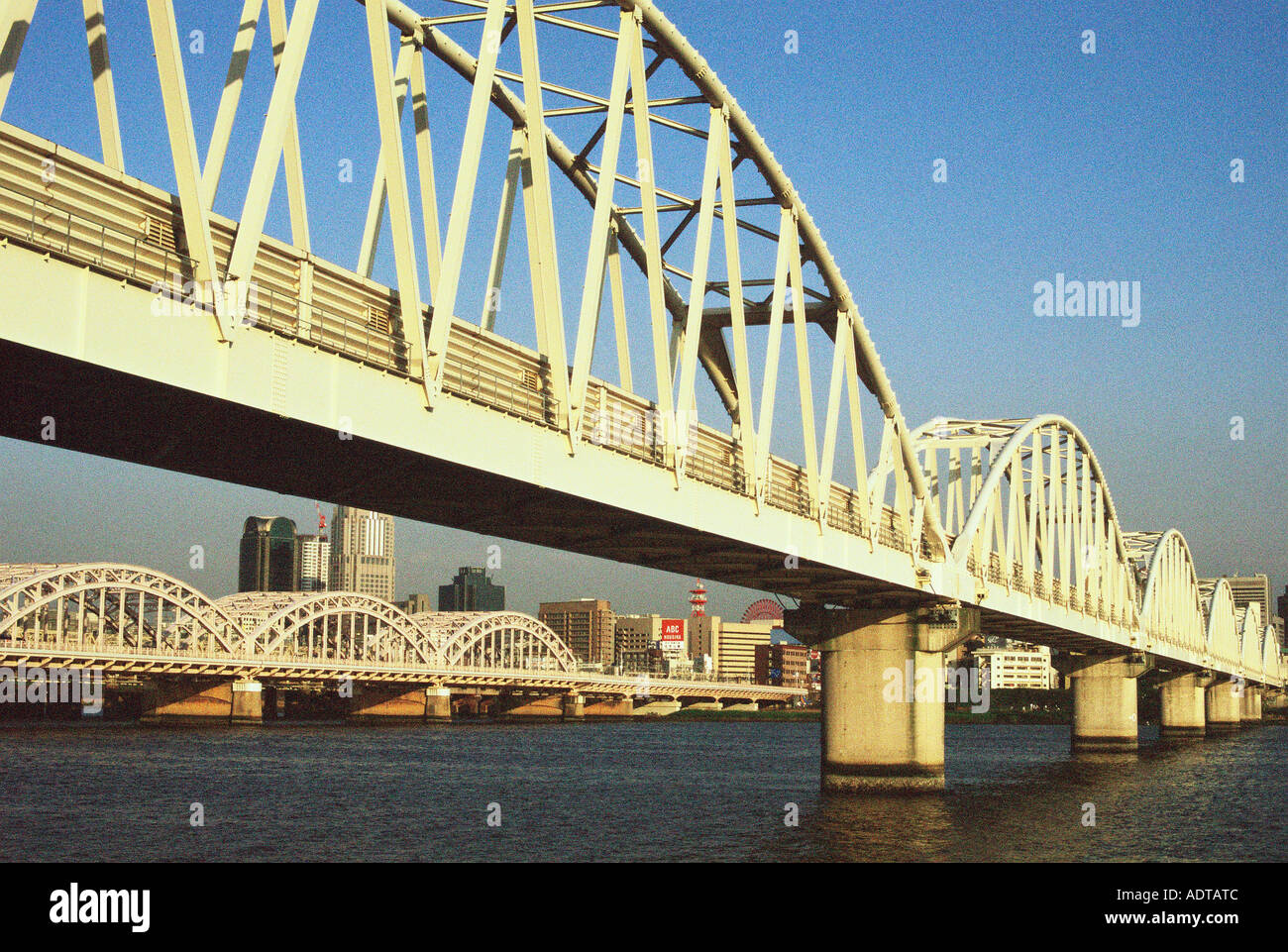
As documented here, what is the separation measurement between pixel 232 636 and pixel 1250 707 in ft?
426

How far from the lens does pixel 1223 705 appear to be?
529 ft

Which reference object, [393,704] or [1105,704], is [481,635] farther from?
[1105,704]

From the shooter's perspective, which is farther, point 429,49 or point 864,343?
point 864,343

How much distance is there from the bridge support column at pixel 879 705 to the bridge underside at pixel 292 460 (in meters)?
14.8

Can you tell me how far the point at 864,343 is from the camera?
45.2m

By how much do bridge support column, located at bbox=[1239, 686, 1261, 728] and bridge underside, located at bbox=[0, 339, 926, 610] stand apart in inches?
6335

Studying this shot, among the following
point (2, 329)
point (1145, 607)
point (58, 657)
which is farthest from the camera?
point (58, 657)

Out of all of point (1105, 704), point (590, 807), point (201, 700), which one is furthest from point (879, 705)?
point (201, 700)

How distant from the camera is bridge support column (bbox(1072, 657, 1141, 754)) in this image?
323 feet

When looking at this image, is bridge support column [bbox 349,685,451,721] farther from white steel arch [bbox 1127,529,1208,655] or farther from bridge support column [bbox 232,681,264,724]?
white steel arch [bbox 1127,529,1208,655]

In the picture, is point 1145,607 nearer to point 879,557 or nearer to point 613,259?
point 879,557

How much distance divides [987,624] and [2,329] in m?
62.4

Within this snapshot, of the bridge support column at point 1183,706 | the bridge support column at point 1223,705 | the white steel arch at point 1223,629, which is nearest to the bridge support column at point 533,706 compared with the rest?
the bridge support column at point 1223,705

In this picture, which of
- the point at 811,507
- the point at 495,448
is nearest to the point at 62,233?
the point at 495,448
